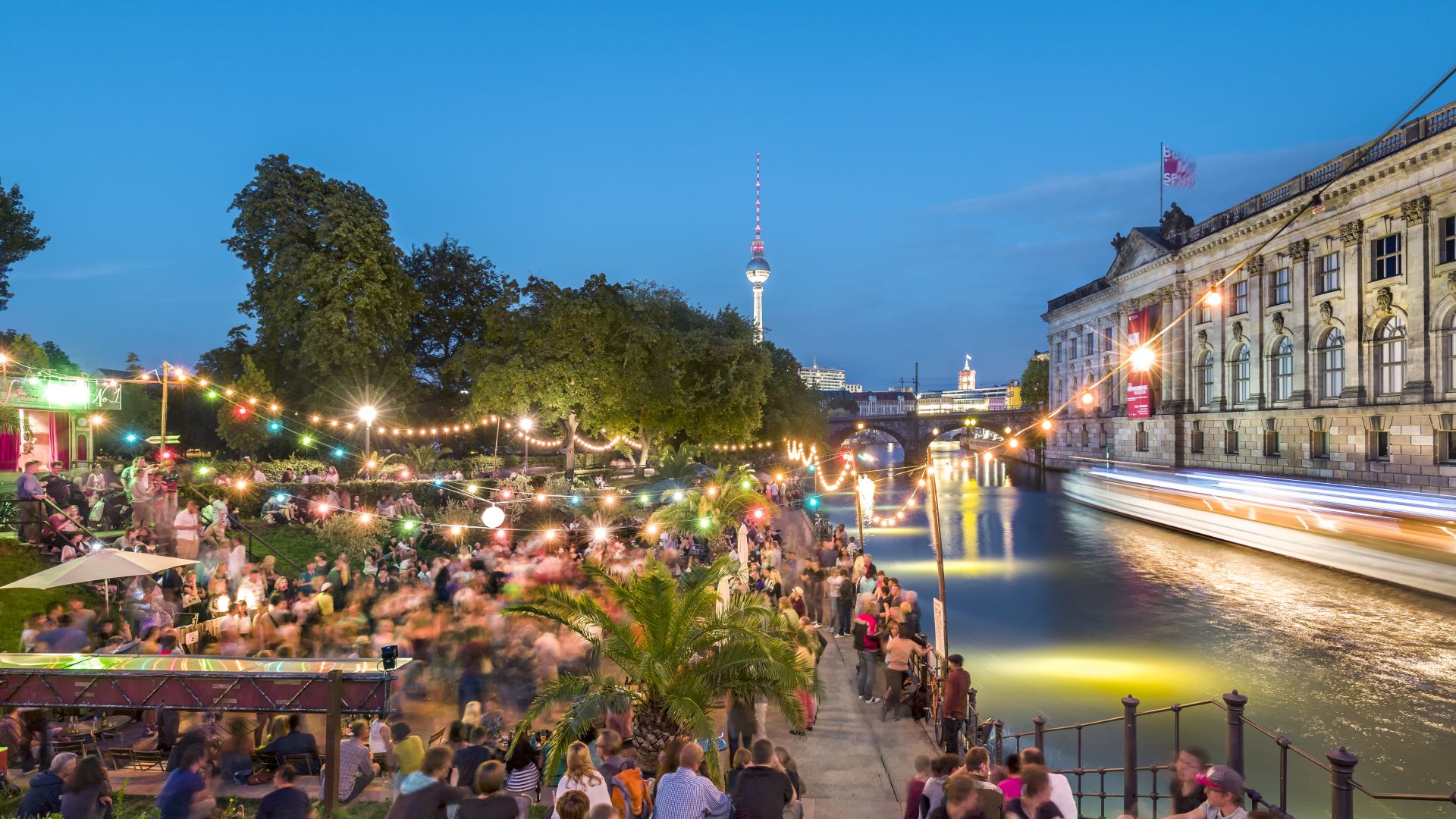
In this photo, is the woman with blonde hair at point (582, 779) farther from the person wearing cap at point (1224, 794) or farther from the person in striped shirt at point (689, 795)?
the person wearing cap at point (1224, 794)

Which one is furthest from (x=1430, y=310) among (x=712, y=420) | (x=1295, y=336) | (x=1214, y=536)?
(x=712, y=420)

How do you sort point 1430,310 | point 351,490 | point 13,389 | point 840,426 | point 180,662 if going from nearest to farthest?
point 180,662
point 13,389
point 351,490
point 1430,310
point 840,426

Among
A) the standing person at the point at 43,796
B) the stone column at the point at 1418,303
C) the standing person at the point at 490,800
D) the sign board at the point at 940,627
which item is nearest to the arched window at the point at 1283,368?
the stone column at the point at 1418,303

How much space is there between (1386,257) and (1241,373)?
14220mm

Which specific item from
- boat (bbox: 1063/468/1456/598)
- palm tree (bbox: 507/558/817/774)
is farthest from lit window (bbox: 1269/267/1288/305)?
palm tree (bbox: 507/558/817/774)

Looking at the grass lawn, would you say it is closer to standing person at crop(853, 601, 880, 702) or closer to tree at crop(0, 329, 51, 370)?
standing person at crop(853, 601, 880, 702)

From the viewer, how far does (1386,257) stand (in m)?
36.5

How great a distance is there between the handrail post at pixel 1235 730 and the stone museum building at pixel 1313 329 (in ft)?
46.8

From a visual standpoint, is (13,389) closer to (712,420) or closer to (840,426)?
(712,420)

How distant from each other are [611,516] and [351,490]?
7884 mm

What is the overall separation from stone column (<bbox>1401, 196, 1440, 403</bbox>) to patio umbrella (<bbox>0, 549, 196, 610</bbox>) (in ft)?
141

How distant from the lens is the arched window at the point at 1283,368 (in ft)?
146

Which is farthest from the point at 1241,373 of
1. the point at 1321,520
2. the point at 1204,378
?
the point at 1321,520

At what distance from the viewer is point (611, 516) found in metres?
25.6
